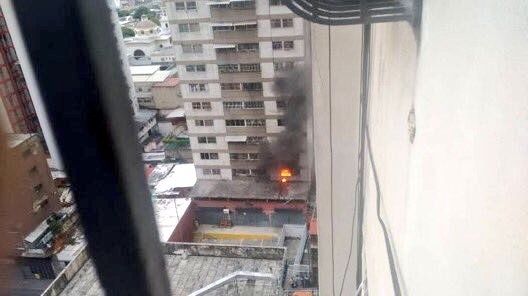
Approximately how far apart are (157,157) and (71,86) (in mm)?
8786

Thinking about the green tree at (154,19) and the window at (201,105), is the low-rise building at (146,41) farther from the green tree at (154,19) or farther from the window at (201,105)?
the window at (201,105)

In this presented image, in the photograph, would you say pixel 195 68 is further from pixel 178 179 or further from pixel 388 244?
pixel 388 244

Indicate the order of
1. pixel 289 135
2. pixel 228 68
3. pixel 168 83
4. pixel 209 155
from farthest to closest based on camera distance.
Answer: pixel 168 83 → pixel 209 155 → pixel 289 135 → pixel 228 68

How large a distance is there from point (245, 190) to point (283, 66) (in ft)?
7.48

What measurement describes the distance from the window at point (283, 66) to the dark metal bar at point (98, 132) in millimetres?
6543

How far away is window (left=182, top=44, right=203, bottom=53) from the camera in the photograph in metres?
6.88

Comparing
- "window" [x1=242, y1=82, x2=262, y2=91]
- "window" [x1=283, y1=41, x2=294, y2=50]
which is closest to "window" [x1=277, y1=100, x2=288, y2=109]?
"window" [x1=242, y1=82, x2=262, y2=91]

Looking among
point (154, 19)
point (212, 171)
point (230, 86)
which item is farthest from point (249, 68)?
point (154, 19)

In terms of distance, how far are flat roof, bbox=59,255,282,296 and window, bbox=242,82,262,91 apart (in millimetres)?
2763

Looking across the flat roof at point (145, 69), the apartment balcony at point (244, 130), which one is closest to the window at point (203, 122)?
the apartment balcony at point (244, 130)

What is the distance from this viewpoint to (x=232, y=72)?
23.0ft

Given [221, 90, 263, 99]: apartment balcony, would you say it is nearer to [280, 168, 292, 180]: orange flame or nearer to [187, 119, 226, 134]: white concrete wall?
[187, 119, 226, 134]: white concrete wall

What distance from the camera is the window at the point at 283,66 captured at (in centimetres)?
677

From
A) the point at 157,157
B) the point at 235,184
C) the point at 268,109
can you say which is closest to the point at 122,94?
the point at 268,109
